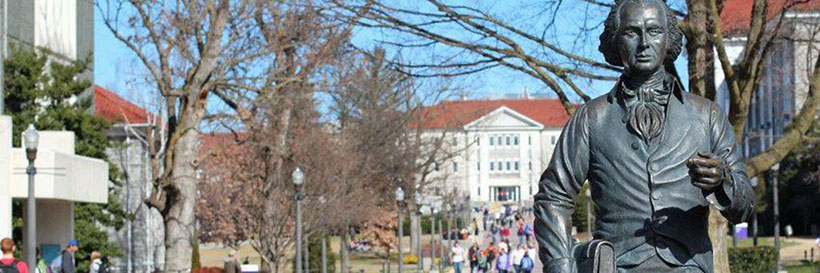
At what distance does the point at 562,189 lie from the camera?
5.72m

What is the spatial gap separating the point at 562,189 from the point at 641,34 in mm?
671

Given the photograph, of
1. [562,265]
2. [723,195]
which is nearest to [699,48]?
[562,265]

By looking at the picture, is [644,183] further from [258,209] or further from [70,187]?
[258,209]

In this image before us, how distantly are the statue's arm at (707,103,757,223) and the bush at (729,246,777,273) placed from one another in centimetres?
2844

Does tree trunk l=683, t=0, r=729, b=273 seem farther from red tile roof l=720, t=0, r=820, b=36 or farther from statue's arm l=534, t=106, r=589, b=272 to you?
statue's arm l=534, t=106, r=589, b=272

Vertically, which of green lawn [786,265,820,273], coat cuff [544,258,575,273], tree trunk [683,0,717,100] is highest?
tree trunk [683,0,717,100]

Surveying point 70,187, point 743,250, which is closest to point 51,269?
point 70,187

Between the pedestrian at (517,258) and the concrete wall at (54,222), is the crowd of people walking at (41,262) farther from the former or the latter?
the pedestrian at (517,258)

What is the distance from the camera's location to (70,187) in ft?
111

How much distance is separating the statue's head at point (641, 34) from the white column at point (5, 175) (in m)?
26.1

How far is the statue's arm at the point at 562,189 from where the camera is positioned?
557 centimetres

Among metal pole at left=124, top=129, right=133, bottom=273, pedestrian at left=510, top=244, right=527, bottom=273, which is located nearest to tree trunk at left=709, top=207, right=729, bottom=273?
pedestrian at left=510, top=244, right=527, bottom=273

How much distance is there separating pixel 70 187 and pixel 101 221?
12.4 metres

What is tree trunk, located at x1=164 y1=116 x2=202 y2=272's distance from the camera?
2755cm
